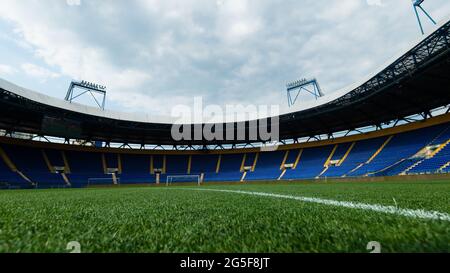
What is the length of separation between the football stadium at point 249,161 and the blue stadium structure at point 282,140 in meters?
0.12

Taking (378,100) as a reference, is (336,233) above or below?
below

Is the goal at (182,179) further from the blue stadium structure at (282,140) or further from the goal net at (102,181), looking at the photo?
the goal net at (102,181)

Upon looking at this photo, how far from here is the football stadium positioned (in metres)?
1.18

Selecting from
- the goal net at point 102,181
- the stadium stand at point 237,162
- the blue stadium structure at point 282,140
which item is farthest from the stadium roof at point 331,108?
the goal net at point 102,181

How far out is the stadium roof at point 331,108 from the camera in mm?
15181

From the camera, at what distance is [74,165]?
2800 cm

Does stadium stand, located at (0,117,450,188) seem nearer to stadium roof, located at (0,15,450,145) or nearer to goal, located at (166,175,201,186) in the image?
goal, located at (166,175,201,186)

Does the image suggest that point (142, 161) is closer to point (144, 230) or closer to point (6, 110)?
point (6, 110)
